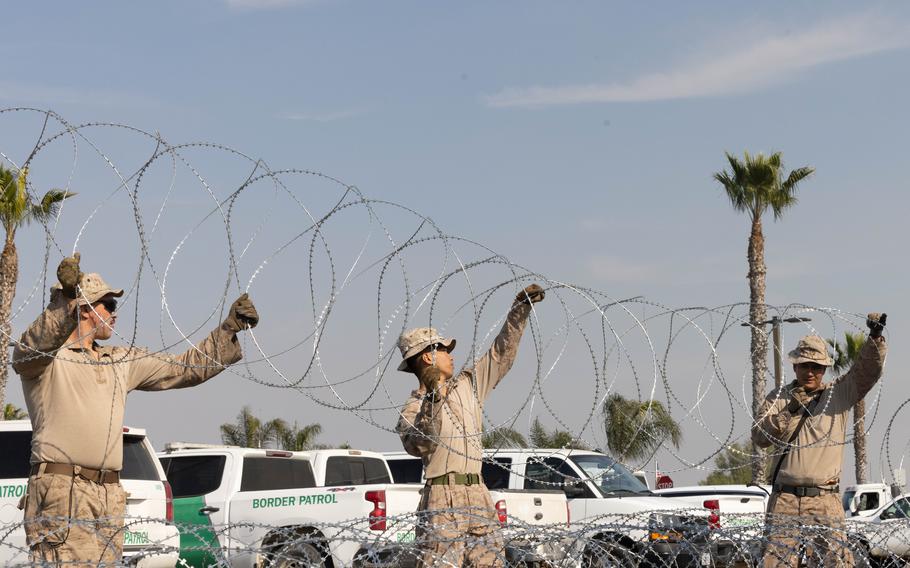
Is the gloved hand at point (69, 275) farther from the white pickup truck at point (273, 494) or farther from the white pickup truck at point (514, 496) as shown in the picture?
the white pickup truck at point (514, 496)

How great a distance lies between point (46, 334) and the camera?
675 cm

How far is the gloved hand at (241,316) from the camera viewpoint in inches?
290

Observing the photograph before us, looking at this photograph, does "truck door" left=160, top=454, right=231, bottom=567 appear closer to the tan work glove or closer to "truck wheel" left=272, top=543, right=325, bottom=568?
"truck wheel" left=272, top=543, right=325, bottom=568

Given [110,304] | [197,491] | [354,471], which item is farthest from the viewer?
[354,471]

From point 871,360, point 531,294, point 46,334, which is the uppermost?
point 531,294

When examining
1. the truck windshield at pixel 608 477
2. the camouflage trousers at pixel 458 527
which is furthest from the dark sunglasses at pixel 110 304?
the truck windshield at pixel 608 477

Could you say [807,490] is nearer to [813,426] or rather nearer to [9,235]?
[813,426]

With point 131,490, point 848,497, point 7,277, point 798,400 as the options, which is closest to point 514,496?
point 131,490

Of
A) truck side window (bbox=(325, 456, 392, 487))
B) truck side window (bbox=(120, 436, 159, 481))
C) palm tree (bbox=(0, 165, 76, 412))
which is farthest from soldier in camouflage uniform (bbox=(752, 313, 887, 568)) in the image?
palm tree (bbox=(0, 165, 76, 412))

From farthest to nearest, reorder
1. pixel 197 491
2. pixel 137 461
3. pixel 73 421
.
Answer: pixel 197 491 < pixel 137 461 < pixel 73 421

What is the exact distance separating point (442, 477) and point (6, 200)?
57.5 ft

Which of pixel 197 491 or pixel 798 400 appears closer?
pixel 798 400

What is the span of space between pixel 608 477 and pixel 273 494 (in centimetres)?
407

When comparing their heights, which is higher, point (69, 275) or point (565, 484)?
point (69, 275)
